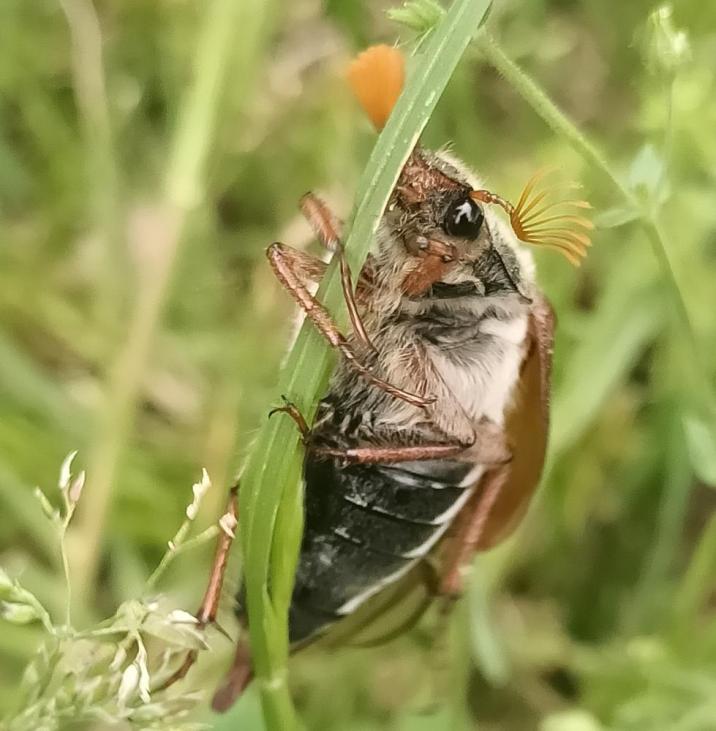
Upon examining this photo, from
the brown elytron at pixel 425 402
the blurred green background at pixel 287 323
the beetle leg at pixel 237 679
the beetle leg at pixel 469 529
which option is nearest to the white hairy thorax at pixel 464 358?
the brown elytron at pixel 425 402

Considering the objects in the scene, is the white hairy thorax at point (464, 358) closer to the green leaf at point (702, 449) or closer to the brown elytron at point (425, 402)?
the brown elytron at point (425, 402)

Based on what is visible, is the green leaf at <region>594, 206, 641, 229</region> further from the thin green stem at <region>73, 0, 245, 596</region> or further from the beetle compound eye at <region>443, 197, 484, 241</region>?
the thin green stem at <region>73, 0, 245, 596</region>

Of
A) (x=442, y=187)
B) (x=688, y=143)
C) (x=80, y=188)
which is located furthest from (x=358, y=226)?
(x=80, y=188)

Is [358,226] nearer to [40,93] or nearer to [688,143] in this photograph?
[688,143]

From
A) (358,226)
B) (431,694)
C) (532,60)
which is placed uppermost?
(532,60)

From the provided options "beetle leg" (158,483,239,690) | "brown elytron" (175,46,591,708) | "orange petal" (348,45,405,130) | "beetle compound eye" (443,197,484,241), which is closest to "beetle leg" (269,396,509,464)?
"brown elytron" (175,46,591,708)

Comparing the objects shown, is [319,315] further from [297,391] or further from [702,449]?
[702,449]
